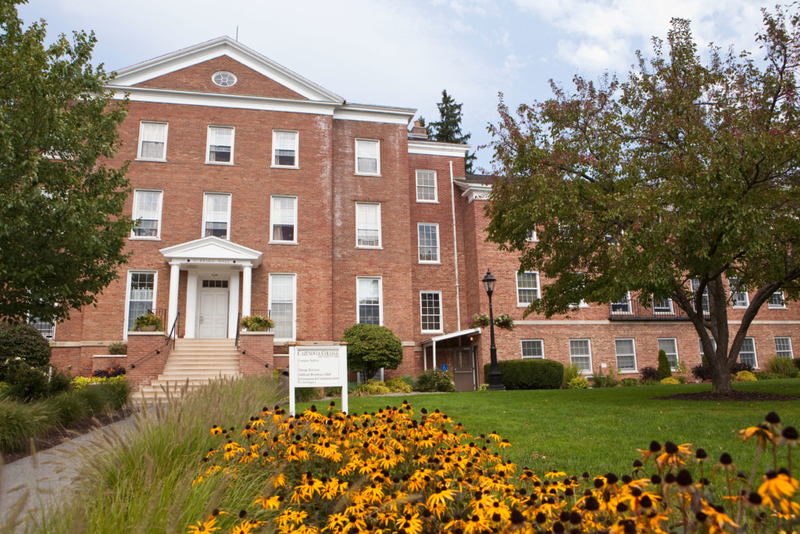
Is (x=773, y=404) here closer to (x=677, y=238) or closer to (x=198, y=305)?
(x=677, y=238)

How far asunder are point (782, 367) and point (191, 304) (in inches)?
1113

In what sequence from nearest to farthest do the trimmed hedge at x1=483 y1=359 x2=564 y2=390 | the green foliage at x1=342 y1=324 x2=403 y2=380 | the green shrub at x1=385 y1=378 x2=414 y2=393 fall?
the green shrub at x1=385 y1=378 x2=414 y2=393, the green foliage at x1=342 y1=324 x2=403 y2=380, the trimmed hedge at x1=483 y1=359 x2=564 y2=390

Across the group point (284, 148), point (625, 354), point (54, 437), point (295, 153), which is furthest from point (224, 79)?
point (625, 354)

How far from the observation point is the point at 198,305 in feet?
76.5

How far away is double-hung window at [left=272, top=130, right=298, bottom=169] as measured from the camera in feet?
82.6

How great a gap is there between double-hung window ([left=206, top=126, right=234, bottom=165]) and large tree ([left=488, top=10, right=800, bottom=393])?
13861mm

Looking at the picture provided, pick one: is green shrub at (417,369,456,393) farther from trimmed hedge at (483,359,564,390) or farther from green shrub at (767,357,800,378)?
green shrub at (767,357,800,378)

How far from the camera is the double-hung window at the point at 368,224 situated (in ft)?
84.6

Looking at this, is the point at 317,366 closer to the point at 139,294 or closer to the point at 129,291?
the point at 139,294

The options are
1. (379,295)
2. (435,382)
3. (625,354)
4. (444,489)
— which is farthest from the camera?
(625,354)

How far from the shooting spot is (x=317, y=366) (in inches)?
375

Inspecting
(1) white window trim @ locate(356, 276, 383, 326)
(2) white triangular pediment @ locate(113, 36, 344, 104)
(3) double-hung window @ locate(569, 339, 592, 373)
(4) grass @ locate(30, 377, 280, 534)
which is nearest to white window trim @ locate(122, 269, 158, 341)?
(2) white triangular pediment @ locate(113, 36, 344, 104)

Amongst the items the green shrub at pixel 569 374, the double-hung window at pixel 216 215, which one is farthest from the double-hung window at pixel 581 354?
the double-hung window at pixel 216 215

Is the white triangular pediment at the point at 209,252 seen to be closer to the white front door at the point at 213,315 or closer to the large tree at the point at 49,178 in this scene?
the white front door at the point at 213,315
